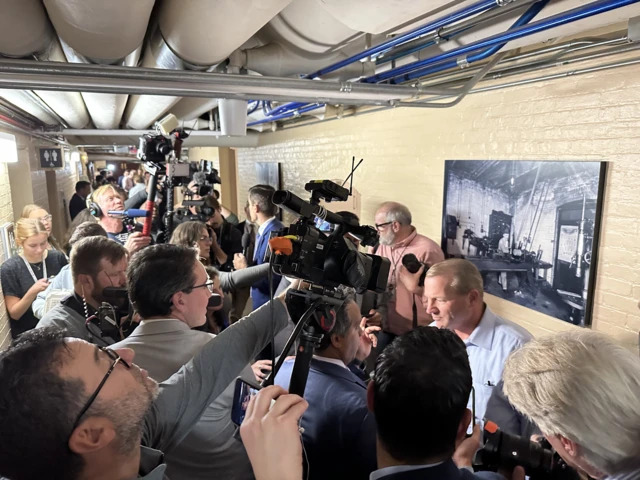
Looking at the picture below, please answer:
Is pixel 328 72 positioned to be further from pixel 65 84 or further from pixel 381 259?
pixel 381 259

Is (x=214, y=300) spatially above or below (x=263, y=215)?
below

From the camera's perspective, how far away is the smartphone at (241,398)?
829mm

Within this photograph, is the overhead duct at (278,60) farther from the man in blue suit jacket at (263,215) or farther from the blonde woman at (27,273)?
the blonde woman at (27,273)

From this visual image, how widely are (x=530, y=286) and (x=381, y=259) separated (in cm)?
148

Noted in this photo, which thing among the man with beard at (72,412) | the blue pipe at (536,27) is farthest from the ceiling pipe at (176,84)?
the man with beard at (72,412)

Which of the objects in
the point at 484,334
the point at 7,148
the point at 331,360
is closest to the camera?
the point at 331,360

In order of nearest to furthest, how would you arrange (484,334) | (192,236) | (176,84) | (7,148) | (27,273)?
(484,334) → (176,84) → (27,273) → (192,236) → (7,148)

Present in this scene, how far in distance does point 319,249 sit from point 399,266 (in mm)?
1623

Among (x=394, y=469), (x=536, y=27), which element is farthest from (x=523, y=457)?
(x=536, y=27)

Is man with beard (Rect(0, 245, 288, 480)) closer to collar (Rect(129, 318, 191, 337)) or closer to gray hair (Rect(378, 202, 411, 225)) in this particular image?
collar (Rect(129, 318, 191, 337))

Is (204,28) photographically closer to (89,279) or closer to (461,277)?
(89,279)

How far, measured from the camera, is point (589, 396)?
83cm

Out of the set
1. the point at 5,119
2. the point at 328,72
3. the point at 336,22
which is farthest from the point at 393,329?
the point at 5,119

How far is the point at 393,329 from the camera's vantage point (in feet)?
8.19
